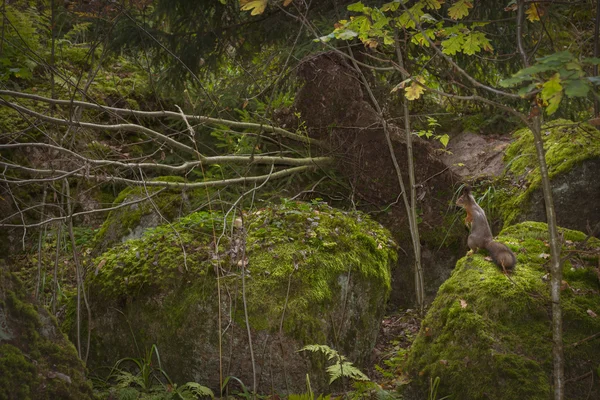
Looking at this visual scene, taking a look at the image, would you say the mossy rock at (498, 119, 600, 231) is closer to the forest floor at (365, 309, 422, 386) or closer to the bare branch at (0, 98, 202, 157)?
the forest floor at (365, 309, 422, 386)

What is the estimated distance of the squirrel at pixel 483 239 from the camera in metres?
4.54

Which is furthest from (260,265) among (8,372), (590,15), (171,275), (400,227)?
(590,15)

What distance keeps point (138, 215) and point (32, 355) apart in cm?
379

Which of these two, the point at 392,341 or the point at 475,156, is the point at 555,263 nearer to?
the point at 392,341

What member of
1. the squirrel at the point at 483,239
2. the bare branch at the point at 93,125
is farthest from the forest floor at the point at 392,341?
the bare branch at the point at 93,125

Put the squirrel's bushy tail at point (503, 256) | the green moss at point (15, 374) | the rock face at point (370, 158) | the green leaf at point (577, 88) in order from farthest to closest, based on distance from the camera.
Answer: the rock face at point (370, 158), the squirrel's bushy tail at point (503, 256), the green moss at point (15, 374), the green leaf at point (577, 88)

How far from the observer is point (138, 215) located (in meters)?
6.92

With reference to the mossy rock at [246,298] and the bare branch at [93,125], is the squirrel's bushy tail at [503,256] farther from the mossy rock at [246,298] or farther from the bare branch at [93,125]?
the bare branch at [93,125]

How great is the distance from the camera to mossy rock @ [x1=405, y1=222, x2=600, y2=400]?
375cm

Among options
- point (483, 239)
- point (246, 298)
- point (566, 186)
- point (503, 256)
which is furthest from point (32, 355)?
point (566, 186)

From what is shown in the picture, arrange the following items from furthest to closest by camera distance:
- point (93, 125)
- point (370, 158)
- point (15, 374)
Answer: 1. point (370, 158)
2. point (93, 125)
3. point (15, 374)

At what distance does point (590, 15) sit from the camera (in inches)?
336

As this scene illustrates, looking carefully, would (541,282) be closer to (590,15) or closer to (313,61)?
(313,61)

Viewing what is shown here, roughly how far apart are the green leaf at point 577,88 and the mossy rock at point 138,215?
503 cm
